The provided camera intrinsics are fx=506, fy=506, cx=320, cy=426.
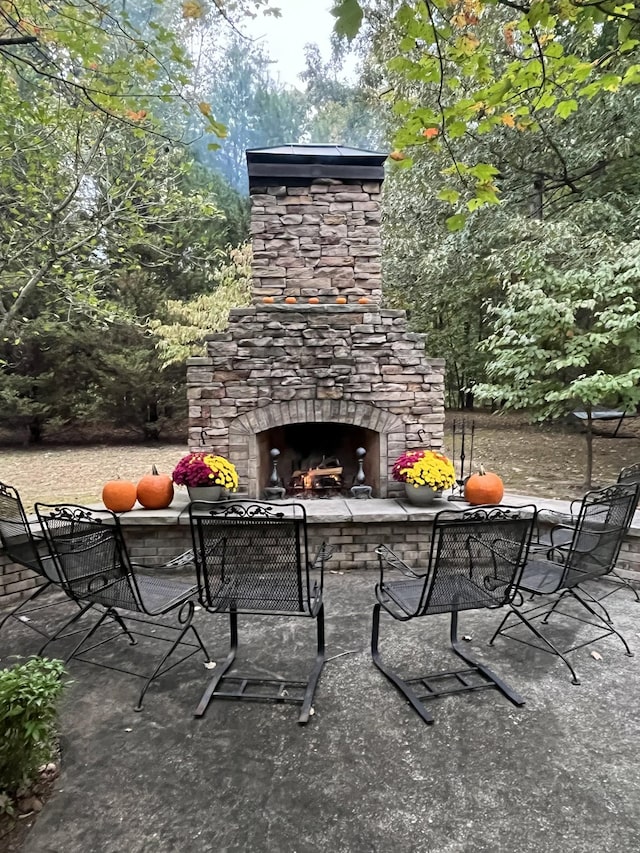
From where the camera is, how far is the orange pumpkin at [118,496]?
436 centimetres

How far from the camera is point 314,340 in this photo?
4.90 m

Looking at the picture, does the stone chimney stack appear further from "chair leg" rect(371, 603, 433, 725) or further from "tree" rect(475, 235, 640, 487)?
"chair leg" rect(371, 603, 433, 725)

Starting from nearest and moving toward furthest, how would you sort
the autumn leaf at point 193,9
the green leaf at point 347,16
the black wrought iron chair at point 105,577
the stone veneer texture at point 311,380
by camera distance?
the green leaf at point 347,16
the black wrought iron chair at point 105,577
the autumn leaf at point 193,9
the stone veneer texture at point 311,380

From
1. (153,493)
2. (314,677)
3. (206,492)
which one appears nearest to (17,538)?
(153,493)

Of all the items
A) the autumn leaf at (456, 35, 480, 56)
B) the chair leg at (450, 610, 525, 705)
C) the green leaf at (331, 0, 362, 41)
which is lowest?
the chair leg at (450, 610, 525, 705)

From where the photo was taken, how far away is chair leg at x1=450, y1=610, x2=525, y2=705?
2.46 metres

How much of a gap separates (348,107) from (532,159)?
786 cm

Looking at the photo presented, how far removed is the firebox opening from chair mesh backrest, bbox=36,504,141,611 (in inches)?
97.2

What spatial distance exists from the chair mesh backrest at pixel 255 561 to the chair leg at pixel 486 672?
85cm

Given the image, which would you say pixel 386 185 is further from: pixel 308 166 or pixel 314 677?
pixel 314 677

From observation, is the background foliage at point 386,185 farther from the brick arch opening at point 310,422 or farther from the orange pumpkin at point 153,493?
the orange pumpkin at point 153,493

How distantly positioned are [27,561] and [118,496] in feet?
4.28

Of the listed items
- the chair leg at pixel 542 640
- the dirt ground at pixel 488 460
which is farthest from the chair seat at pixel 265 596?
the dirt ground at pixel 488 460

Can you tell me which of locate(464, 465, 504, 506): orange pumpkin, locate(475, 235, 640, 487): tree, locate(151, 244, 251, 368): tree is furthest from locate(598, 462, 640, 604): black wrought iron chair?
locate(151, 244, 251, 368): tree
